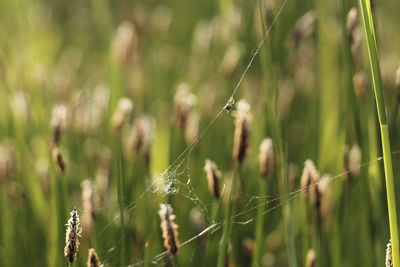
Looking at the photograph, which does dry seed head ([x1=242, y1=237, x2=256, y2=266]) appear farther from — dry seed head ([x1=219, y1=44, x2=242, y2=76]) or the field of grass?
dry seed head ([x1=219, y1=44, x2=242, y2=76])

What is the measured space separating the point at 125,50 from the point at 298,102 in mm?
909

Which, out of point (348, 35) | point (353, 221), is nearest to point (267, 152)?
point (348, 35)

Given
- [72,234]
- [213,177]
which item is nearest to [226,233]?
[213,177]

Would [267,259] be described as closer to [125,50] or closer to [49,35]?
[125,50]

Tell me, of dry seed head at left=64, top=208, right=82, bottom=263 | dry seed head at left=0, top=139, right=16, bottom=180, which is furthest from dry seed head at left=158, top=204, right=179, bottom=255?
dry seed head at left=0, top=139, right=16, bottom=180

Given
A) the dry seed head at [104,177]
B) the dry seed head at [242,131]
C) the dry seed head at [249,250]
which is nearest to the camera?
the dry seed head at [242,131]

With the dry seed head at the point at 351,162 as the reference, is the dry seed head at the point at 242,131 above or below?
below

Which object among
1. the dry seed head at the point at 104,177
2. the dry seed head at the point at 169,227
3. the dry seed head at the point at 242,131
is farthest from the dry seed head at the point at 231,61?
the dry seed head at the point at 169,227

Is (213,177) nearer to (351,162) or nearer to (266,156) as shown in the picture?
(266,156)

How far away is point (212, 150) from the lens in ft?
5.93

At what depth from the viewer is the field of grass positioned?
2.97 ft

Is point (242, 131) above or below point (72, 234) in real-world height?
above

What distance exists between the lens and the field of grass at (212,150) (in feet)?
2.97

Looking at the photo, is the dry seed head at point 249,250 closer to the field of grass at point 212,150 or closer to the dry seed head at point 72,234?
the field of grass at point 212,150
